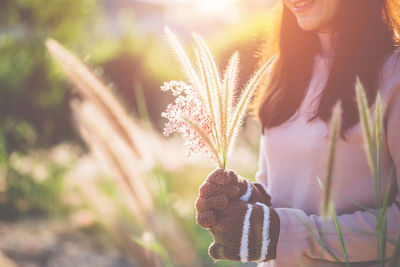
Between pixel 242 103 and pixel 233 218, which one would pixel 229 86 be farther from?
pixel 233 218

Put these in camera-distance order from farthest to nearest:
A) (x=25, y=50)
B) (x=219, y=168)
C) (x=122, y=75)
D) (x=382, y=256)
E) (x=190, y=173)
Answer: (x=122, y=75) → (x=25, y=50) → (x=190, y=173) → (x=219, y=168) → (x=382, y=256)

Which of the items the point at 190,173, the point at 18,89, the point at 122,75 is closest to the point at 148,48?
the point at 122,75

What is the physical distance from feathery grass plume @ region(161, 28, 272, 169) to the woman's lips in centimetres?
49

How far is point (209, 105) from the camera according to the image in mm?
878

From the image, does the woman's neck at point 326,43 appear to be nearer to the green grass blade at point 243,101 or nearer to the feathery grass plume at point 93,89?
the green grass blade at point 243,101

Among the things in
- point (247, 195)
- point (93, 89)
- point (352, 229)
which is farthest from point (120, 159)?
point (352, 229)

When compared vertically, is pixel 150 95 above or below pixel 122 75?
below

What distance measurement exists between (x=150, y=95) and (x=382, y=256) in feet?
32.9

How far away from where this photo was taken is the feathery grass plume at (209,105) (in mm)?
876

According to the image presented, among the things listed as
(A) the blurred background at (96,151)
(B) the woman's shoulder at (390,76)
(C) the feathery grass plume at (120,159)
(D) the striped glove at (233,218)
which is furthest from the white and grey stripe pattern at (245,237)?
(C) the feathery grass plume at (120,159)

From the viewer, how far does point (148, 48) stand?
10742 mm

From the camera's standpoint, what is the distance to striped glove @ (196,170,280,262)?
3.38 feet

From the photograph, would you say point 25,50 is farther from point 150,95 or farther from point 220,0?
point 220,0

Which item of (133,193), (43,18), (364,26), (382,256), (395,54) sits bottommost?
(382,256)
